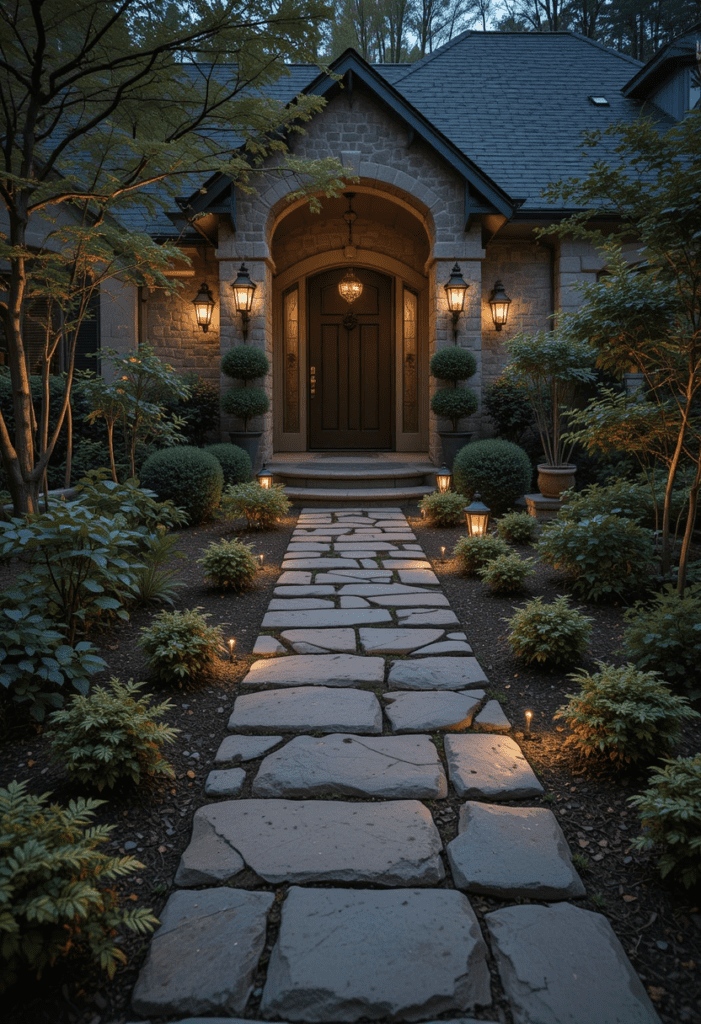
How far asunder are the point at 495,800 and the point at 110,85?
5.06 meters

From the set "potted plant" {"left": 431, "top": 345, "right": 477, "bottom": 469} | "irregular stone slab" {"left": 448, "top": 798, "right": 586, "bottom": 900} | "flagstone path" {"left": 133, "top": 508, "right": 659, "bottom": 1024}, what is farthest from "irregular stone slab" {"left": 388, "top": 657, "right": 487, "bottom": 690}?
"potted plant" {"left": 431, "top": 345, "right": 477, "bottom": 469}

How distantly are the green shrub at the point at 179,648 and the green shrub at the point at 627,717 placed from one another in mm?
1625

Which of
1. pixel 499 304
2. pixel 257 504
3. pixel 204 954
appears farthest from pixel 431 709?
pixel 499 304

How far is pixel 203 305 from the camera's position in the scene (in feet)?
31.0

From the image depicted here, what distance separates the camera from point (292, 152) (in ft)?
29.4

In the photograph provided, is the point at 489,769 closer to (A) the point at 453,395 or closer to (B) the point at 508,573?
(B) the point at 508,573

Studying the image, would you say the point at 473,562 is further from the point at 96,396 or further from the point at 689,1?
the point at 689,1

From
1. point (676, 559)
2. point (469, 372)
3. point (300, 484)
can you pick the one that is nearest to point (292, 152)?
point (469, 372)

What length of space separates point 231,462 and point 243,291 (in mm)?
2408

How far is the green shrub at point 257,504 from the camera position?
6.46 m

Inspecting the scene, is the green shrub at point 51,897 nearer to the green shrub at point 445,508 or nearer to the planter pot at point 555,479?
the green shrub at point 445,508

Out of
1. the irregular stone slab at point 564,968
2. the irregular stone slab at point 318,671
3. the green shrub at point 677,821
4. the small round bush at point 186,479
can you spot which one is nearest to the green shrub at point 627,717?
the green shrub at point 677,821

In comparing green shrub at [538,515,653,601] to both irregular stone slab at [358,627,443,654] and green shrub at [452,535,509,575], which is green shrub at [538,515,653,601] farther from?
irregular stone slab at [358,627,443,654]

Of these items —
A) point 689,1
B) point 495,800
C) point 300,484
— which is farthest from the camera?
point 689,1
